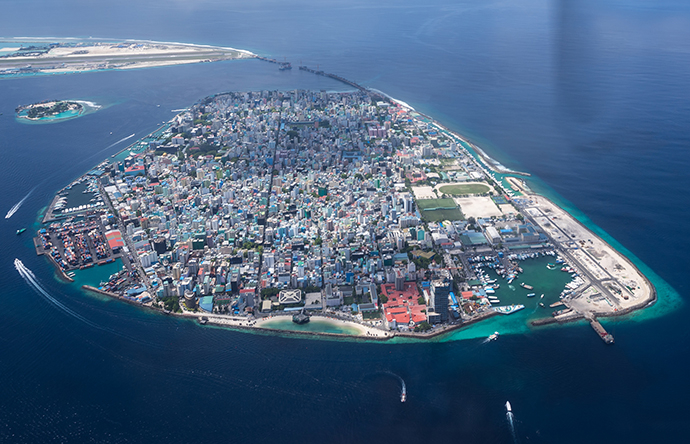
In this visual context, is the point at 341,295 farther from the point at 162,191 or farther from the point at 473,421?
the point at 162,191

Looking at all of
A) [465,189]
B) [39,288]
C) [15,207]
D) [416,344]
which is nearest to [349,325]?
[416,344]

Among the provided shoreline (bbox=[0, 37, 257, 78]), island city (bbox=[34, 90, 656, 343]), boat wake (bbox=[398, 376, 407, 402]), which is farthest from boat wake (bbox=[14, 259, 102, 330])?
shoreline (bbox=[0, 37, 257, 78])

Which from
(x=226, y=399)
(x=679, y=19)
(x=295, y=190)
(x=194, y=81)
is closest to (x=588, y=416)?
(x=226, y=399)

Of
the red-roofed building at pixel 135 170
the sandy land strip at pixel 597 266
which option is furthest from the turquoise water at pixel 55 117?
the sandy land strip at pixel 597 266

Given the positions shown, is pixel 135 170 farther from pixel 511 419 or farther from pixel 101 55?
pixel 101 55

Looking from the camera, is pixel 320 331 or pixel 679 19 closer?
pixel 320 331

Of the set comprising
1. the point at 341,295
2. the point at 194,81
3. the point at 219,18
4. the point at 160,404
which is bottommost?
the point at 160,404

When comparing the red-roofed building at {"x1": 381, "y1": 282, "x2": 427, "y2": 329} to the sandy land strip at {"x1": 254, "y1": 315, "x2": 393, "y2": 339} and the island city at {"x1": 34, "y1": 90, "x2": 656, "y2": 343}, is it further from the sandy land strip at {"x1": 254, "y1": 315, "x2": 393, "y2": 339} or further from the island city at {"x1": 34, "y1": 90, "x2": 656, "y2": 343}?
the sandy land strip at {"x1": 254, "y1": 315, "x2": 393, "y2": 339}
